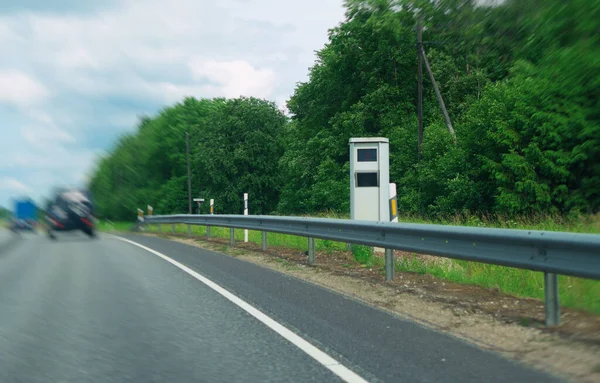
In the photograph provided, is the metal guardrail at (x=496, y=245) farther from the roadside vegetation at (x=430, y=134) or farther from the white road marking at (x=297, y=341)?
the white road marking at (x=297, y=341)

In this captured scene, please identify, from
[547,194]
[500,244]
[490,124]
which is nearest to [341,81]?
[490,124]

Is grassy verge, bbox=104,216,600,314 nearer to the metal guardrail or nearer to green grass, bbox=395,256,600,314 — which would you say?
green grass, bbox=395,256,600,314

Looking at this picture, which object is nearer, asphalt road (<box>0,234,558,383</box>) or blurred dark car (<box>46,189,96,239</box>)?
asphalt road (<box>0,234,558,383</box>)

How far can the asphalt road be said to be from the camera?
5055 millimetres

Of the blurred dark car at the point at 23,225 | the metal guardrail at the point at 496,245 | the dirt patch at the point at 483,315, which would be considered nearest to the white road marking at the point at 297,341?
the dirt patch at the point at 483,315

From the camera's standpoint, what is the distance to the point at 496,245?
7.10 m

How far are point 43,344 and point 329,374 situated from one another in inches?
111

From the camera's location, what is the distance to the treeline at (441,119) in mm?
9227

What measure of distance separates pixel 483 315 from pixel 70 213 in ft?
67.6

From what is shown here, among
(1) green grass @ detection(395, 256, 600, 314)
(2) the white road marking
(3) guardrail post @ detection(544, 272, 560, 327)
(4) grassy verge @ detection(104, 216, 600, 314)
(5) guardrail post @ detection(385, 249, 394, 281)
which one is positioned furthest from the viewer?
(5) guardrail post @ detection(385, 249, 394, 281)

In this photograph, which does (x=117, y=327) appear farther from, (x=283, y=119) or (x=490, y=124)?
(x=283, y=119)

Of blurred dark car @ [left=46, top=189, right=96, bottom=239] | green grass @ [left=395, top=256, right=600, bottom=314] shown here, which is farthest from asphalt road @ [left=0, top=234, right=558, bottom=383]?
blurred dark car @ [left=46, top=189, right=96, bottom=239]

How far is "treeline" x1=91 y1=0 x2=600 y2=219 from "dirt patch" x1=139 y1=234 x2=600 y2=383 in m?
3.07

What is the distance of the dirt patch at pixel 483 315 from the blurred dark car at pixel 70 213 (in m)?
15.1
